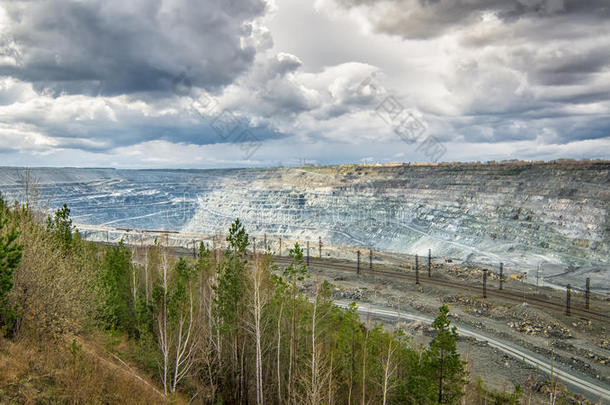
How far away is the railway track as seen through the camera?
45.4 m

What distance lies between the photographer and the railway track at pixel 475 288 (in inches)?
1789

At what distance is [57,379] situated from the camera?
46.7ft

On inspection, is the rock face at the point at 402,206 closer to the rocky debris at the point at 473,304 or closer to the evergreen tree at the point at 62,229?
the rocky debris at the point at 473,304

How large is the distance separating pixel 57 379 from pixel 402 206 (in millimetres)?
101097

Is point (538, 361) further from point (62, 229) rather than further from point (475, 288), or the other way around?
point (62, 229)

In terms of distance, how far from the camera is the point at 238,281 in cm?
2398

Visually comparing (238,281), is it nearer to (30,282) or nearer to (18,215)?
(30,282)

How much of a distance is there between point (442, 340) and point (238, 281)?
41.0ft

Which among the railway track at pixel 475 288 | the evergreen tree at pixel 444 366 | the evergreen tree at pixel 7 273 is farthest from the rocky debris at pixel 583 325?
the evergreen tree at pixel 7 273

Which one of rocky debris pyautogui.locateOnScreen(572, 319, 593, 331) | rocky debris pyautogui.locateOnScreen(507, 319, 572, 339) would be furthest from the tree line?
rocky debris pyautogui.locateOnScreen(572, 319, 593, 331)

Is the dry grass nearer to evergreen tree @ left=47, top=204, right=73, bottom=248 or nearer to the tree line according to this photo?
the tree line

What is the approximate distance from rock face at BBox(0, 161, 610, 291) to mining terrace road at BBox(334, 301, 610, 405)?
32948 mm

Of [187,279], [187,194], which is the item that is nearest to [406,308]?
[187,279]

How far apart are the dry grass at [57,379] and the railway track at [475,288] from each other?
47838 millimetres
